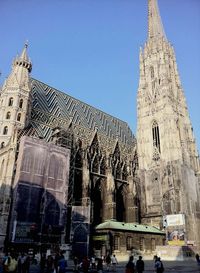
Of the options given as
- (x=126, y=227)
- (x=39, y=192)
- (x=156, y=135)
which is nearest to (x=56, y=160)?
(x=39, y=192)

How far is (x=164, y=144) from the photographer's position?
45.6 meters

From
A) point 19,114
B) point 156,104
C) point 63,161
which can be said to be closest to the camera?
point 63,161

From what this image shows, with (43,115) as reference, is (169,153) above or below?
below

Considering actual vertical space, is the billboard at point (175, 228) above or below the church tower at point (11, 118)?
below

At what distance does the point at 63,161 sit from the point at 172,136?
2074 centimetres

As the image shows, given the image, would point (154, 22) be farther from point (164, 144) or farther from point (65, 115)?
point (65, 115)

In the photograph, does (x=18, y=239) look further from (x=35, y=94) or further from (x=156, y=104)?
(x=156, y=104)

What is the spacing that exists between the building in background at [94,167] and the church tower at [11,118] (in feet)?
0.34

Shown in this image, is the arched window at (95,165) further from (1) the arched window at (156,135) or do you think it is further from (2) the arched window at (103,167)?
(1) the arched window at (156,135)

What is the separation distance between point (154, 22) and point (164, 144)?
34.0 metres

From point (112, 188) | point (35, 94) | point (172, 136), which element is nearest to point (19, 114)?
point (35, 94)

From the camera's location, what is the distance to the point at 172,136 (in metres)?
45.1

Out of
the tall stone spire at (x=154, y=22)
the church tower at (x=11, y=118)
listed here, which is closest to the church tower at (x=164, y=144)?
the tall stone spire at (x=154, y=22)

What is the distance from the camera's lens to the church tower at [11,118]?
2712 cm
